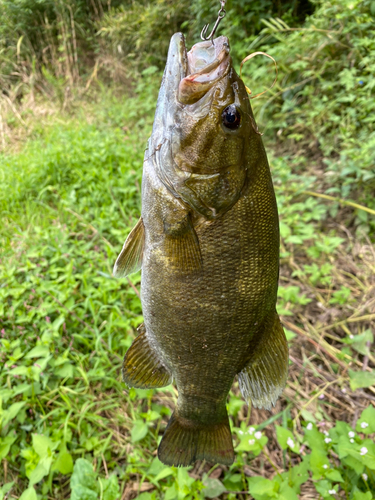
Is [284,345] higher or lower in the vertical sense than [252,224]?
lower

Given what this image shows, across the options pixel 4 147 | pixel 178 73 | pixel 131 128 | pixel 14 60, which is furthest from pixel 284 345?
pixel 14 60

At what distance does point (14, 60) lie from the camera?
225 inches

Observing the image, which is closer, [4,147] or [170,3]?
[4,147]

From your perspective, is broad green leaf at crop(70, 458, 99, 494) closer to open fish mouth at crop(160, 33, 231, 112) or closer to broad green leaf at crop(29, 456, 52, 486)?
broad green leaf at crop(29, 456, 52, 486)

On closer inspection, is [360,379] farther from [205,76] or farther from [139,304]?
[205,76]

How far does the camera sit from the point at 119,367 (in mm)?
2164

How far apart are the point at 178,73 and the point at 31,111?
520 centimetres

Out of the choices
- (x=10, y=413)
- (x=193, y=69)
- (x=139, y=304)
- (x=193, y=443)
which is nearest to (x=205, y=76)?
(x=193, y=69)

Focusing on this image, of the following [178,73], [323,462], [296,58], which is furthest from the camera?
[296,58]

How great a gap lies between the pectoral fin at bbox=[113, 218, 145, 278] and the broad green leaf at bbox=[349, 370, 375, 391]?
1.57 meters

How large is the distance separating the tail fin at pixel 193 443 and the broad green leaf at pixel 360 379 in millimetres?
1089

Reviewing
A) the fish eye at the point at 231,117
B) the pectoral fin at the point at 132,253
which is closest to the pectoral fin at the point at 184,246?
the pectoral fin at the point at 132,253

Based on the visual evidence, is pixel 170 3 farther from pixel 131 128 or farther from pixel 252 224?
pixel 252 224

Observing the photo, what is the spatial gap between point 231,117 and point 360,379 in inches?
70.0
